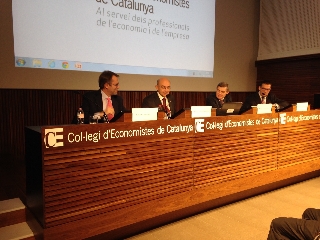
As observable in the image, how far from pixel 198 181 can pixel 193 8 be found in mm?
3535

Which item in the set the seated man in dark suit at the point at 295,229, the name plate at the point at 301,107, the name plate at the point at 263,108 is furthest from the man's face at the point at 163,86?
the seated man in dark suit at the point at 295,229

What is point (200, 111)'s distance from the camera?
2.79 meters

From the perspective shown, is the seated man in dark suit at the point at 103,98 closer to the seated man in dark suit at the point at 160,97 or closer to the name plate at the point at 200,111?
the seated man in dark suit at the point at 160,97

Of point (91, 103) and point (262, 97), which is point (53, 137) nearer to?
point (91, 103)

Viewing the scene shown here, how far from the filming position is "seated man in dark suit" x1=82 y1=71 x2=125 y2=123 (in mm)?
2977

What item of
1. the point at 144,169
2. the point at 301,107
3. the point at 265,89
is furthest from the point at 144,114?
the point at 265,89

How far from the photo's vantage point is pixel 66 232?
2.00 metres

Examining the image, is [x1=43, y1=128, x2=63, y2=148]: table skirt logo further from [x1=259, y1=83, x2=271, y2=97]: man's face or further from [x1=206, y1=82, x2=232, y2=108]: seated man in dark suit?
[x1=259, y1=83, x2=271, y2=97]: man's face

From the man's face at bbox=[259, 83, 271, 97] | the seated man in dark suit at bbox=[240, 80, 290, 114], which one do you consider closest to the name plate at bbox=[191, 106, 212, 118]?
the seated man in dark suit at bbox=[240, 80, 290, 114]

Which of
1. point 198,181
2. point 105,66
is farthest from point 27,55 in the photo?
point 198,181

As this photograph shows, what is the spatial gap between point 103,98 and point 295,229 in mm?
2214

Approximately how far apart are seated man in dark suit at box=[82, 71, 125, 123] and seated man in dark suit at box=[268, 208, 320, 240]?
1831 millimetres

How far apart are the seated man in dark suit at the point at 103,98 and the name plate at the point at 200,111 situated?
83cm

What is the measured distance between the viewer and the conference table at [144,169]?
198 cm
